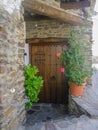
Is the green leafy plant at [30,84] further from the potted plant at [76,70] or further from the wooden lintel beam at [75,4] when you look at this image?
the wooden lintel beam at [75,4]

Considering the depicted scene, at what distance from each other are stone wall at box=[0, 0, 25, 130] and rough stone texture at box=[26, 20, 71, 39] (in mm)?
2476

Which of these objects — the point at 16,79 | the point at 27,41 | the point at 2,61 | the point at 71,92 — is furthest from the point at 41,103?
the point at 2,61

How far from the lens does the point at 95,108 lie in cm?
398

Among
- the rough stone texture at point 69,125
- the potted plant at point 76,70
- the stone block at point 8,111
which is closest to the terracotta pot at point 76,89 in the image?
the potted plant at point 76,70

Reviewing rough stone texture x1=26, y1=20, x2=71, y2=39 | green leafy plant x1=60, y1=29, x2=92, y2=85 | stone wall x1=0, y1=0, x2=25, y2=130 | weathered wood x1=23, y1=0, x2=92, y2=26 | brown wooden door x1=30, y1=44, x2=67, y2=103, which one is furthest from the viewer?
brown wooden door x1=30, y1=44, x2=67, y2=103

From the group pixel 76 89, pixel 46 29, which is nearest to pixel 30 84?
pixel 76 89

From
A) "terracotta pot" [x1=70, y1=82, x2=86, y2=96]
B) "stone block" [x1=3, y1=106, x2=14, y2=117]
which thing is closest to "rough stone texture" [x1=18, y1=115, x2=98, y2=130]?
"stone block" [x1=3, y1=106, x2=14, y2=117]

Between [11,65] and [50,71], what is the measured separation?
313cm

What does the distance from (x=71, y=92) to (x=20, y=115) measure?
1.92m

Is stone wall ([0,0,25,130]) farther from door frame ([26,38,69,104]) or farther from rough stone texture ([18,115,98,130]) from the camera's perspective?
door frame ([26,38,69,104])

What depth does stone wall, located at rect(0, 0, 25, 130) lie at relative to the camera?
7.70ft

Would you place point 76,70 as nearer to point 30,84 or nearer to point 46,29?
point 30,84

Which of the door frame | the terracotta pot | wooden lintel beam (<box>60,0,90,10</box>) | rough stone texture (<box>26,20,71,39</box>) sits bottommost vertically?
the terracotta pot

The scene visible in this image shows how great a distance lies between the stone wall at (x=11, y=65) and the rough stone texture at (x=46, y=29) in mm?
2476
